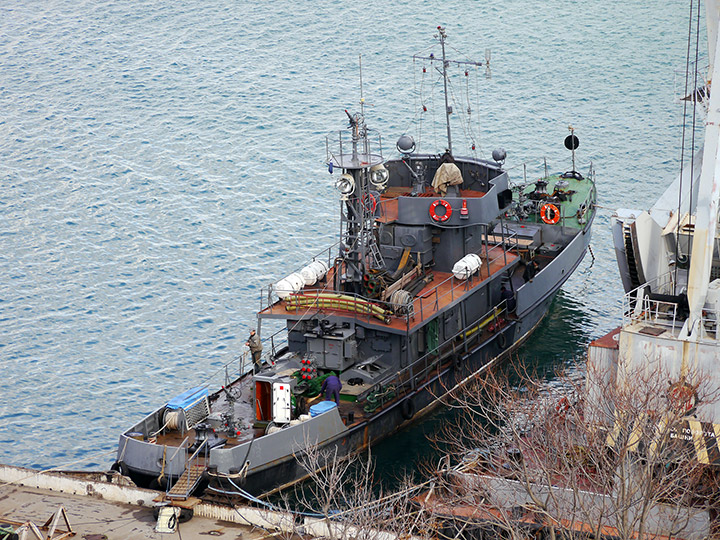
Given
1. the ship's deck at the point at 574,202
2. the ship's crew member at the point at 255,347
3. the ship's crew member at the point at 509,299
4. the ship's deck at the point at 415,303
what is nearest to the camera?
the ship's deck at the point at 415,303

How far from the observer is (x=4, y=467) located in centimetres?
2620

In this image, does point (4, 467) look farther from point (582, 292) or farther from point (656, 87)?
point (656, 87)

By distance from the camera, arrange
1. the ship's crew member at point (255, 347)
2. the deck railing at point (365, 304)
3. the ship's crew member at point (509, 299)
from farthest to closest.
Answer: the ship's crew member at point (509, 299) < the ship's crew member at point (255, 347) < the deck railing at point (365, 304)

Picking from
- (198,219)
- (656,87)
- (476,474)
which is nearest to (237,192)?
(198,219)

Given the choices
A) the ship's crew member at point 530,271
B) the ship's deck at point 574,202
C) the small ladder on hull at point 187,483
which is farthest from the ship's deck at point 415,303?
the ship's deck at point 574,202

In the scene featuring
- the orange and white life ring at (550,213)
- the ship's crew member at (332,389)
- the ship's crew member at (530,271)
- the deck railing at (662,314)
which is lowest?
the ship's crew member at (332,389)

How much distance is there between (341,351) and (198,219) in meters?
19.8

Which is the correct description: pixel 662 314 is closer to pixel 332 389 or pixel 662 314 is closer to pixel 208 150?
pixel 332 389

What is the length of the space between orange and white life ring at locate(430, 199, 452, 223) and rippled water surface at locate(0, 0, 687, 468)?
6.23m

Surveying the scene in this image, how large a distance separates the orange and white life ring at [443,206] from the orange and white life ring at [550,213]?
7113 millimetres

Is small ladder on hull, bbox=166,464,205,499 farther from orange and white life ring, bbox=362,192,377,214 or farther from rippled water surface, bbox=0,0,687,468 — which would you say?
orange and white life ring, bbox=362,192,377,214

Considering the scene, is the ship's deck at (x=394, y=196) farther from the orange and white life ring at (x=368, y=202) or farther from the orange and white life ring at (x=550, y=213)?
the orange and white life ring at (x=550, y=213)

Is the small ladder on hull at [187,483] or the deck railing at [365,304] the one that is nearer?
the small ladder on hull at [187,483]

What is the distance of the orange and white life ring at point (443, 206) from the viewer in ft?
109
